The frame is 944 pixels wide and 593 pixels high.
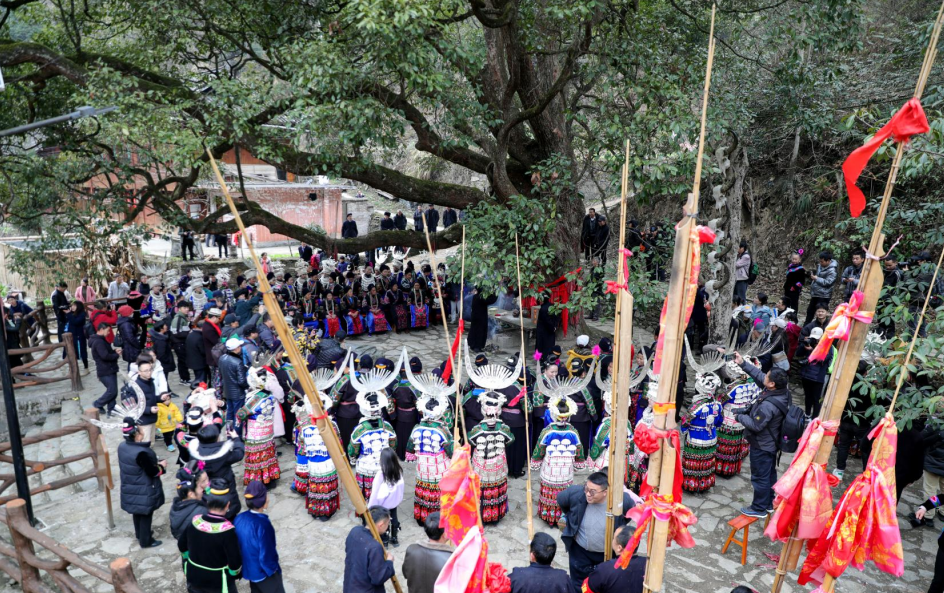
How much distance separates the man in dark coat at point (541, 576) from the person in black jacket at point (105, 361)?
7322mm

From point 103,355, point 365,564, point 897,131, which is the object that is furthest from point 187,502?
point 897,131

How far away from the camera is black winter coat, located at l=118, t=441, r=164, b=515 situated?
6.20 meters

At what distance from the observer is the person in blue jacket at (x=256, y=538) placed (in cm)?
486

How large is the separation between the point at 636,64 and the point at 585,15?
153 centimetres

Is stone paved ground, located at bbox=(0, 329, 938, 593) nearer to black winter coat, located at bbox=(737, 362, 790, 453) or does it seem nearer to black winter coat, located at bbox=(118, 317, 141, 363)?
black winter coat, located at bbox=(737, 362, 790, 453)

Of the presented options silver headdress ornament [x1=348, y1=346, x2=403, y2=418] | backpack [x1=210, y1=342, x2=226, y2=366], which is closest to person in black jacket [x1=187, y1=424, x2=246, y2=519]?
silver headdress ornament [x1=348, y1=346, x2=403, y2=418]

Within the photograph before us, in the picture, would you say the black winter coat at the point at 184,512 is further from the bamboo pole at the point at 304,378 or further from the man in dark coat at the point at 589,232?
the man in dark coat at the point at 589,232

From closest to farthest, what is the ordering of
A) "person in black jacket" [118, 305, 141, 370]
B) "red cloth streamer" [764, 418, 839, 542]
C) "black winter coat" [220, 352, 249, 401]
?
"red cloth streamer" [764, 418, 839, 542] → "black winter coat" [220, 352, 249, 401] → "person in black jacket" [118, 305, 141, 370]

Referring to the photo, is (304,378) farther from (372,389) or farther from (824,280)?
(824,280)

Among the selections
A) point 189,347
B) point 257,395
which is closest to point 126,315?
point 189,347

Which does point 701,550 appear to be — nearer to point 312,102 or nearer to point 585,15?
point 585,15

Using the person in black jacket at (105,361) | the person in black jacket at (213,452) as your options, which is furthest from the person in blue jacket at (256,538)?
the person in black jacket at (105,361)

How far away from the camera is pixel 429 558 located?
436cm

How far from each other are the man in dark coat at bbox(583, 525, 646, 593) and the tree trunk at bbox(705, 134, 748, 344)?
294 inches
